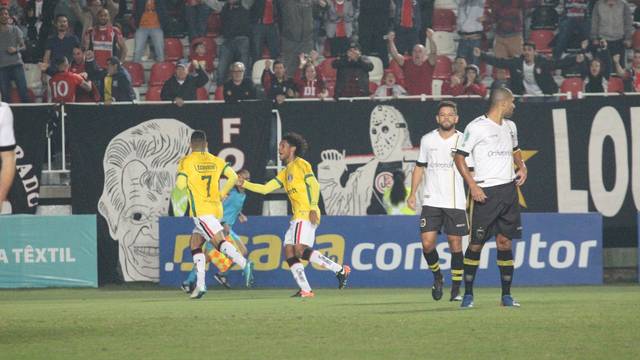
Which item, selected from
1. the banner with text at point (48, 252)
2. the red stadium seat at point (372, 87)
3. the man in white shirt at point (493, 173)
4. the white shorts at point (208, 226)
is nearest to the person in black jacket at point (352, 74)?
the red stadium seat at point (372, 87)

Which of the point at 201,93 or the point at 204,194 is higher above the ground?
the point at 201,93

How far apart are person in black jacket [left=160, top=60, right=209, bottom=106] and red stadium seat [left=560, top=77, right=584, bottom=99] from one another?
269 inches

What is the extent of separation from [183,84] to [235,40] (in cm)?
176

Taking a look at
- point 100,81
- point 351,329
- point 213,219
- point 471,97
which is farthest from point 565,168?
point 351,329

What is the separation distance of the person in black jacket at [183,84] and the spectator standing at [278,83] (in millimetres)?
1205

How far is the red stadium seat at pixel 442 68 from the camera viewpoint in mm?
24341

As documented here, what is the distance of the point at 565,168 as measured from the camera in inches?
838

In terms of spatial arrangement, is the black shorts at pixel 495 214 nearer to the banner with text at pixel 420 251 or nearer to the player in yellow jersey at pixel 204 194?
the player in yellow jersey at pixel 204 194

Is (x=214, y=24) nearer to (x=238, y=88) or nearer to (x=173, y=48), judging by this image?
(x=173, y=48)

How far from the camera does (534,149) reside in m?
21.3

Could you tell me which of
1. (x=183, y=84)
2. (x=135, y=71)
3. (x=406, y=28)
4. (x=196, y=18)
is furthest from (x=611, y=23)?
(x=135, y=71)

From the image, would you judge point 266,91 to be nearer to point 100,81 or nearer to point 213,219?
point 100,81

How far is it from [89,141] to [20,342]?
1153cm

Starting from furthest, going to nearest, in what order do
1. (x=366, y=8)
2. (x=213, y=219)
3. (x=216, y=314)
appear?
(x=366, y=8) → (x=213, y=219) → (x=216, y=314)
